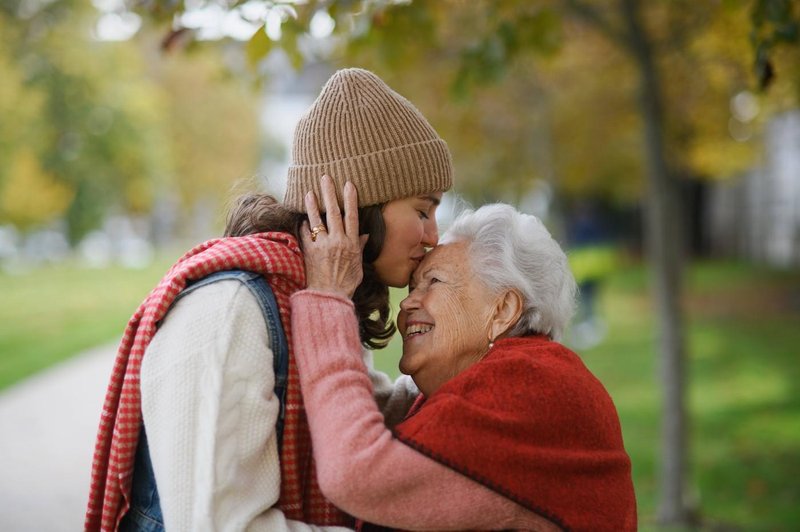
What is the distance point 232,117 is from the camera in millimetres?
39656

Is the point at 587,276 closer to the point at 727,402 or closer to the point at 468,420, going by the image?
the point at 727,402

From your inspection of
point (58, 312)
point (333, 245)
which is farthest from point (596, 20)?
point (58, 312)

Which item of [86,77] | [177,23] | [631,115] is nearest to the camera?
[177,23]

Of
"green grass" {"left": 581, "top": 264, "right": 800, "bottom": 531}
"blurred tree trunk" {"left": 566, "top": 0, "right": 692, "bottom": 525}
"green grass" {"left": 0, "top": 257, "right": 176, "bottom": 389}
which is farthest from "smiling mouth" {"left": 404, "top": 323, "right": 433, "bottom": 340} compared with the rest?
"green grass" {"left": 0, "top": 257, "right": 176, "bottom": 389}

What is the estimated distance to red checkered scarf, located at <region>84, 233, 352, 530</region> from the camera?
2.13 metres

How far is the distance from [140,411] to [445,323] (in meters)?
0.85

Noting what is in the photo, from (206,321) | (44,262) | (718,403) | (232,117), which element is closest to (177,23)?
(206,321)

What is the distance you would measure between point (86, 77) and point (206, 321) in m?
25.9

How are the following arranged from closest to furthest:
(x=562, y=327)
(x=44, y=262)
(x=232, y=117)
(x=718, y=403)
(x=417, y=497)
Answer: (x=417, y=497), (x=562, y=327), (x=718, y=403), (x=44, y=262), (x=232, y=117)

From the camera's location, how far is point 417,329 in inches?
99.0

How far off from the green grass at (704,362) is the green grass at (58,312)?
0.09 feet

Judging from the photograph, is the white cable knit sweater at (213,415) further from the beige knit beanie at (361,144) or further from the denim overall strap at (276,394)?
the beige knit beanie at (361,144)

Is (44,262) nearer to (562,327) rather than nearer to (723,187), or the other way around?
(723,187)

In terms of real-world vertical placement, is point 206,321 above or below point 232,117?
below
